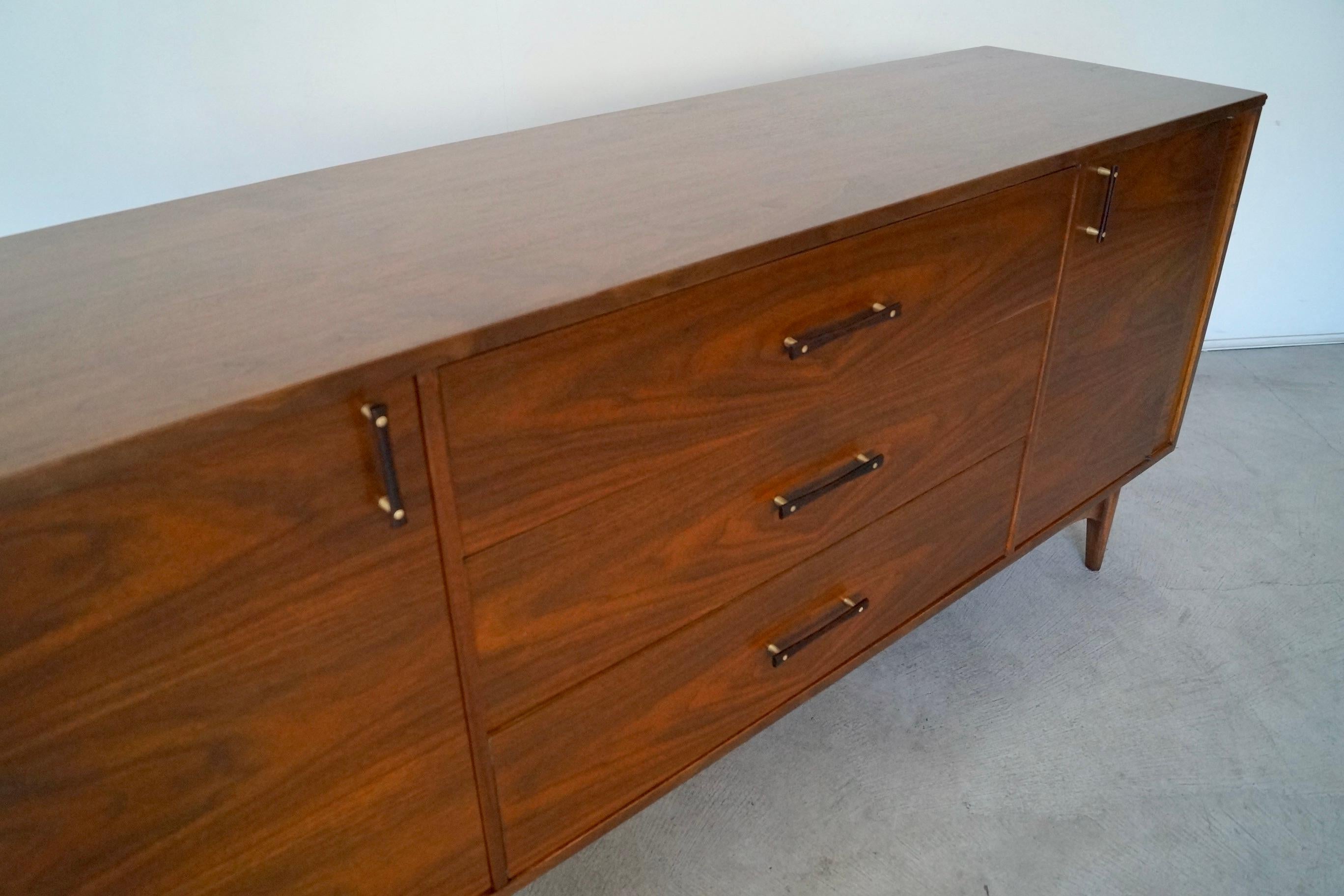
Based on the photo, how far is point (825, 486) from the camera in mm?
1080

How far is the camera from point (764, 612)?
1.12 meters

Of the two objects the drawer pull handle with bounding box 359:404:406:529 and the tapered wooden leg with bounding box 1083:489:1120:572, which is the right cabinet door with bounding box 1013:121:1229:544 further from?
the drawer pull handle with bounding box 359:404:406:529

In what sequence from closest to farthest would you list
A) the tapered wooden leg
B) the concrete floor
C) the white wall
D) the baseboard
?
1. the white wall
2. the concrete floor
3. the tapered wooden leg
4. the baseboard

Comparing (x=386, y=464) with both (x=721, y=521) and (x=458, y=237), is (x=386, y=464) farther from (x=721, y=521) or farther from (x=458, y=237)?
(x=721, y=521)

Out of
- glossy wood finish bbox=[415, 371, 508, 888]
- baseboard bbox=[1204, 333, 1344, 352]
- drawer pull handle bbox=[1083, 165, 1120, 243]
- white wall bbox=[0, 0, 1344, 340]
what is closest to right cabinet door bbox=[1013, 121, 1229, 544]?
drawer pull handle bbox=[1083, 165, 1120, 243]

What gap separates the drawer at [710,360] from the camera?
783 mm

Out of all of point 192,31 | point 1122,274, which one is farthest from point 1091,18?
point 192,31

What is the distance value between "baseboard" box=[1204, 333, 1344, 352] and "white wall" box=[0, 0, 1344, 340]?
2.80 ft

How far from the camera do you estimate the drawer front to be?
87 cm

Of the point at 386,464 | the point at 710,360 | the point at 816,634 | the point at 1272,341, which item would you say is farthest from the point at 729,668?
the point at 1272,341

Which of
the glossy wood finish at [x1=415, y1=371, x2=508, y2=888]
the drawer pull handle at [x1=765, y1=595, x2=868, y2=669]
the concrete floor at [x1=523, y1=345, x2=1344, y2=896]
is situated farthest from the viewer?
the concrete floor at [x1=523, y1=345, x2=1344, y2=896]

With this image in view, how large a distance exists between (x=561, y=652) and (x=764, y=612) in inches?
11.2

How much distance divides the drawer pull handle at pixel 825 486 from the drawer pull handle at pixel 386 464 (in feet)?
1.42

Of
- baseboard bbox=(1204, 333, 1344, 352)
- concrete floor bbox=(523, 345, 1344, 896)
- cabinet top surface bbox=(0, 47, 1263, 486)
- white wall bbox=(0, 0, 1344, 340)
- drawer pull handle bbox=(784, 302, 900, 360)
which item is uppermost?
white wall bbox=(0, 0, 1344, 340)
